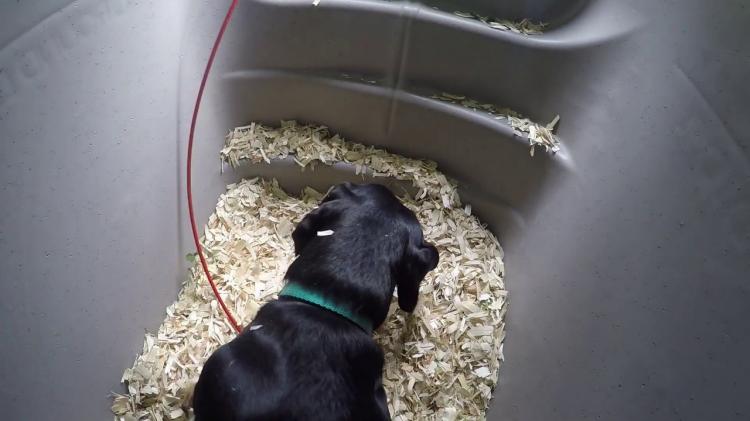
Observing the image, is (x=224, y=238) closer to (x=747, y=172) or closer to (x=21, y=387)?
(x=21, y=387)

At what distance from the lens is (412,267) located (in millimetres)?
1143

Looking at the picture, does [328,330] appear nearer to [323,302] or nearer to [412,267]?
[323,302]

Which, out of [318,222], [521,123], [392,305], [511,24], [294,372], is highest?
[511,24]

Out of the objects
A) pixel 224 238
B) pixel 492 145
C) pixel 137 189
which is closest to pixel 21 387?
pixel 137 189

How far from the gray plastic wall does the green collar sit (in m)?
0.42

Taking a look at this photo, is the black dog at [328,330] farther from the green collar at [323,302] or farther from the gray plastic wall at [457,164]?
the gray plastic wall at [457,164]

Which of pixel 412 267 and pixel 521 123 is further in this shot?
pixel 521 123

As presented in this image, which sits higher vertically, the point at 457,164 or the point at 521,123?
the point at 521,123

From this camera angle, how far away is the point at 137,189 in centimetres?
120

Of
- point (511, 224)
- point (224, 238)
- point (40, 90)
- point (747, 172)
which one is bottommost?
point (224, 238)

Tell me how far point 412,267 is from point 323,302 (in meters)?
0.23

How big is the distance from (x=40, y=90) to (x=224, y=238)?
0.63 m

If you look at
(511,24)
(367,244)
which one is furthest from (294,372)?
(511,24)

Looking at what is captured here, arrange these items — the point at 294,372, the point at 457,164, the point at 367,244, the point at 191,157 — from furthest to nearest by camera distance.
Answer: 1. the point at 457,164
2. the point at 191,157
3. the point at 367,244
4. the point at 294,372
